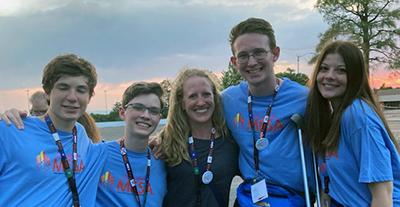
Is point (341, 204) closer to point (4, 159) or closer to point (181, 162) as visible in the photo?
point (181, 162)

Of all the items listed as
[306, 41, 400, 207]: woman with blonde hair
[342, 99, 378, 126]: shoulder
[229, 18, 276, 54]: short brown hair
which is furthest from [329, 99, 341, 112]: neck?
[229, 18, 276, 54]: short brown hair

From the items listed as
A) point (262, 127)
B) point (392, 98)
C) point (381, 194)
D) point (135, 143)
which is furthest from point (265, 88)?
point (392, 98)

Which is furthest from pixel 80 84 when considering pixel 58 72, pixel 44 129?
A: pixel 44 129

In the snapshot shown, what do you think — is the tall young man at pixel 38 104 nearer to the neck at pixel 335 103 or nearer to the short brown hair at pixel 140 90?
the short brown hair at pixel 140 90

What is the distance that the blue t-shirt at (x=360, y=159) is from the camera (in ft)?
11.2

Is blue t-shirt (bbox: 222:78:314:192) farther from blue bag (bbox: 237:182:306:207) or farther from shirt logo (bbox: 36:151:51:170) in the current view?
shirt logo (bbox: 36:151:51:170)

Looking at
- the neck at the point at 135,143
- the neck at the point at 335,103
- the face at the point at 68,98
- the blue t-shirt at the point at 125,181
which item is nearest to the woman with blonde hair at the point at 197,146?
the blue t-shirt at the point at 125,181

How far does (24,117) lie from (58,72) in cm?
50

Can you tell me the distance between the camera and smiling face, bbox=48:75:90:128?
3.88m

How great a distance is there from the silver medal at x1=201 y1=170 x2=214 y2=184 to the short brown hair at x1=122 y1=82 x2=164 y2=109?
812 millimetres

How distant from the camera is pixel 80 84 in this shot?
13.1 ft

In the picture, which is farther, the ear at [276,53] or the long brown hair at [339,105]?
the ear at [276,53]

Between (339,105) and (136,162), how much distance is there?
194 centimetres

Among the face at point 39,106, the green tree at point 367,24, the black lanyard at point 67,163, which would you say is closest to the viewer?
the black lanyard at point 67,163
